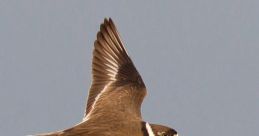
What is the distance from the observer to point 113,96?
14281 mm

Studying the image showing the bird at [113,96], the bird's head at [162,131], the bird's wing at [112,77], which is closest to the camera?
the bird at [113,96]

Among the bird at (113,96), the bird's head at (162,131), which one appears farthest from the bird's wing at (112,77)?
the bird's head at (162,131)

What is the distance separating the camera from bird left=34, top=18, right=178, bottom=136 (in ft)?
41.6

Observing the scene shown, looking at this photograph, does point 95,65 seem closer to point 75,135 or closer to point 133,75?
point 133,75

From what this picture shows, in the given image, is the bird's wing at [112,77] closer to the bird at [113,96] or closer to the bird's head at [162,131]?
the bird at [113,96]

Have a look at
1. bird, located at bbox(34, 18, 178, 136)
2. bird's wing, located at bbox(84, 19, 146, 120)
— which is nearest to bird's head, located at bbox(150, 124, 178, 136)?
bird, located at bbox(34, 18, 178, 136)

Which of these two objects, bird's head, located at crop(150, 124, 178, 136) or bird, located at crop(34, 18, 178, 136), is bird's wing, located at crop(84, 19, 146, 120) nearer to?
bird, located at crop(34, 18, 178, 136)

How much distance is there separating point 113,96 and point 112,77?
78 cm

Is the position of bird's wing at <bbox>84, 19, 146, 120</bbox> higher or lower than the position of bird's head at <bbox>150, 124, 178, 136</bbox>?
higher

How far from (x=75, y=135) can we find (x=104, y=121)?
0.90 meters

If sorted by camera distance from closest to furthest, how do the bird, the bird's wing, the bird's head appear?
the bird, the bird's head, the bird's wing

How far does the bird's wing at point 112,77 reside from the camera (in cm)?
1405

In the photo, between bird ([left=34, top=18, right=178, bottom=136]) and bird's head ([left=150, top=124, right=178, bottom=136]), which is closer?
bird ([left=34, top=18, right=178, bottom=136])

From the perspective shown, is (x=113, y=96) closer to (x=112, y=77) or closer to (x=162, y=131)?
(x=112, y=77)
